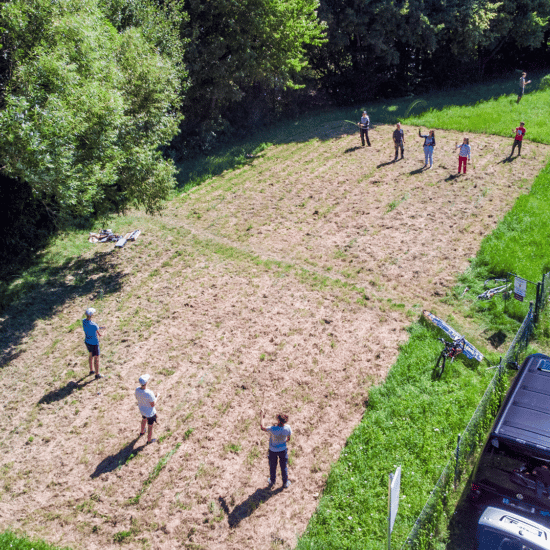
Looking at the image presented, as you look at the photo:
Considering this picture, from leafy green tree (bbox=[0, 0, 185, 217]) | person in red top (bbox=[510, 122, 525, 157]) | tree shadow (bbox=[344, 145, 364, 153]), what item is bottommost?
tree shadow (bbox=[344, 145, 364, 153])

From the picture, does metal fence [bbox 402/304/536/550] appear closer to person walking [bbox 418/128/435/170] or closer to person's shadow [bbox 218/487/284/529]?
person's shadow [bbox 218/487/284/529]

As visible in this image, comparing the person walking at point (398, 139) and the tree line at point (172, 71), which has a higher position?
the tree line at point (172, 71)

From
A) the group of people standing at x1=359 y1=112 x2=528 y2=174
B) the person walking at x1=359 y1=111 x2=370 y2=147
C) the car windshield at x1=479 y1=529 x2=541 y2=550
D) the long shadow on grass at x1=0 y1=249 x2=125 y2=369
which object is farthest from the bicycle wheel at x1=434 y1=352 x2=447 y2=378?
the person walking at x1=359 y1=111 x2=370 y2=147

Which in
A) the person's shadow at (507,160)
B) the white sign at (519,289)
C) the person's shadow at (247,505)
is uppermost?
the person's shadow at (507,160)

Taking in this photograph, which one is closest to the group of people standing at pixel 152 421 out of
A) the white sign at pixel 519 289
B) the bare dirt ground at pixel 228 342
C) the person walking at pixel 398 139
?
the bare dirt ground at pixel 228 342

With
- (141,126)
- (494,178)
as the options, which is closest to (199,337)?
(141,126)

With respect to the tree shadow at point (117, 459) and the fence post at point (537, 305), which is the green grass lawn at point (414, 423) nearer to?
the fence post at point (537, 305)

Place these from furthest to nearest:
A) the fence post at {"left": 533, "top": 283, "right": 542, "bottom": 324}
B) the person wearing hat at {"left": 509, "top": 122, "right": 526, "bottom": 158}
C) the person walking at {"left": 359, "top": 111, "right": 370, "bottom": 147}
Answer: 1. the person walking at {"left": 359, "top": 111, "right": 370, "bottom": 147}
2. the person wearing hat at {"left": 509, "top": 122, "right": 526, "bottom": 158}
3. the fence post at {"left": 533, "top": 283, "right": 542, "bottom": 324}
